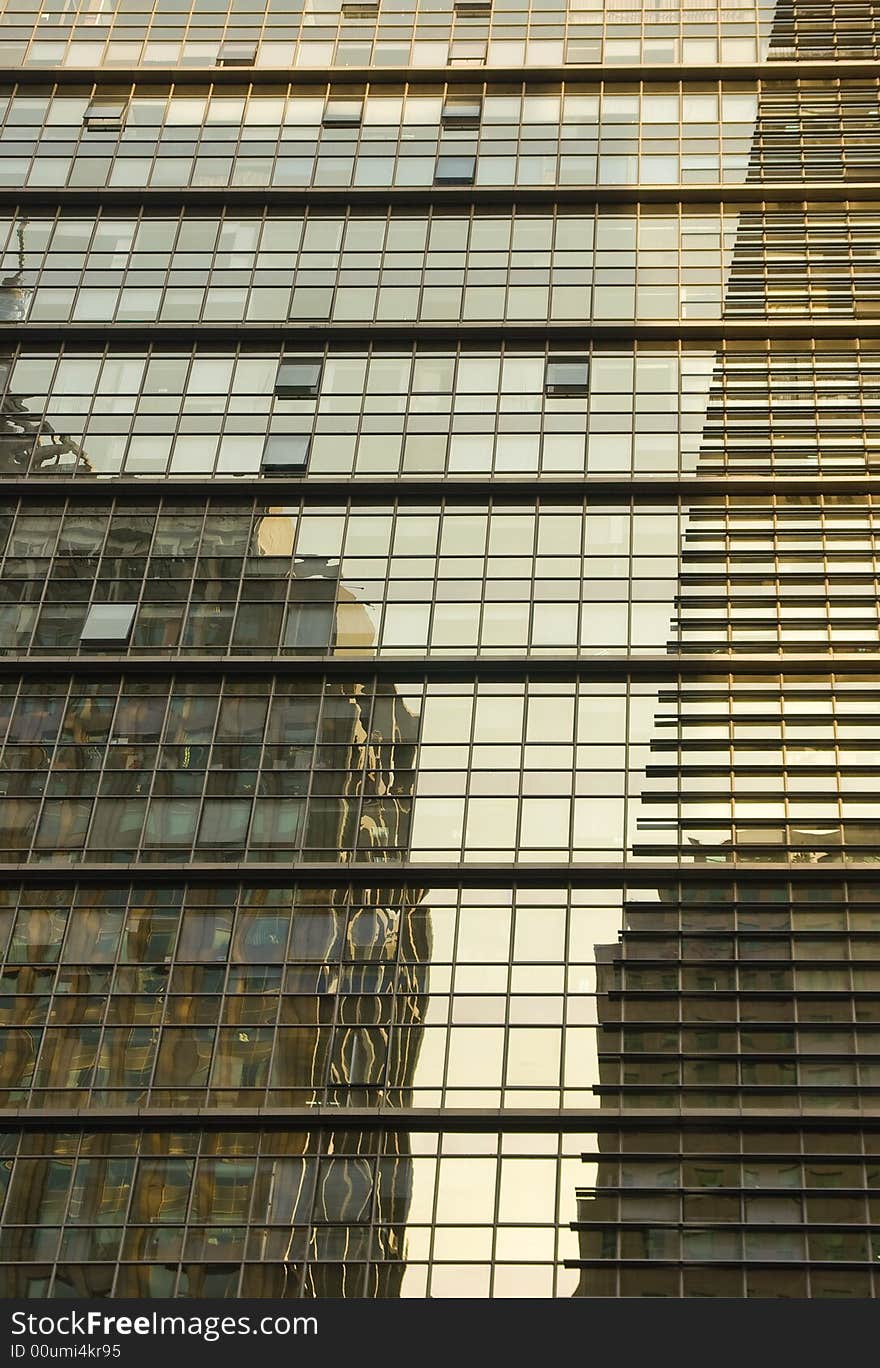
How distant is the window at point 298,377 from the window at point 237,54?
9.47 meters

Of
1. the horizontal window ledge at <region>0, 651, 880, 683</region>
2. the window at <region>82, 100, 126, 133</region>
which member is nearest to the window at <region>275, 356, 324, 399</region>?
the horizontal window ledge at <region>0, 651, 880, 683</region>

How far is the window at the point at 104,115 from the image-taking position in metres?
40.9

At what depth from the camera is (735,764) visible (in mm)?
30547

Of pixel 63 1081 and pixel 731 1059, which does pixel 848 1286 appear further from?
pixel 63 1081

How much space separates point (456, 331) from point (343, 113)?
7.80 metres

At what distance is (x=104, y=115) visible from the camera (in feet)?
135

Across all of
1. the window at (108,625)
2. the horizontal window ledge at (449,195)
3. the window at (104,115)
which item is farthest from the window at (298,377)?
the window at (104,115)

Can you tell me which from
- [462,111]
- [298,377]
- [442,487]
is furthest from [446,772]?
[462,111]

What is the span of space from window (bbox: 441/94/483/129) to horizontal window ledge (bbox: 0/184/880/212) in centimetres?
231

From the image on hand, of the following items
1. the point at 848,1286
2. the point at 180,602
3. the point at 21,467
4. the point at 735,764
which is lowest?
the point at 848,1286

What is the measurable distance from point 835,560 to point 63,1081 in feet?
56.6

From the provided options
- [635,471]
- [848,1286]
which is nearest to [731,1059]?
[848,1286]

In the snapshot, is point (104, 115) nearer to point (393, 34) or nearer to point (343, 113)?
point (343, 113)

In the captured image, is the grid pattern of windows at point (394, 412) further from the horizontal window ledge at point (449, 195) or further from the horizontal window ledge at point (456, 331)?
the horizontal window ledge at point (449, 195)
